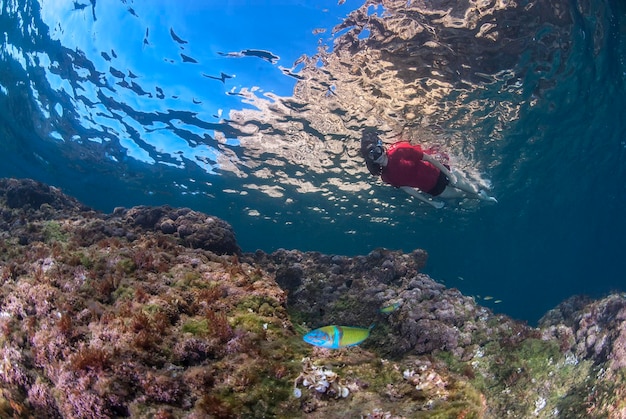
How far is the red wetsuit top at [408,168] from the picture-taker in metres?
10.6

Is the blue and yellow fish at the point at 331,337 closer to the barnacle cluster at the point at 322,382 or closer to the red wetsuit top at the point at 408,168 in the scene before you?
the barnacle cluster at the point at 322,382

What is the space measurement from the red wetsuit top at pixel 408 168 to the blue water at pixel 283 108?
364 centimetres

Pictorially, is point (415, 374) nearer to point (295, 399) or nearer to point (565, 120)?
point (295, 399)

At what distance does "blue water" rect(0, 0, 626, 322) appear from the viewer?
1155 cm

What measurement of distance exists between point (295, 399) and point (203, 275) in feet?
10.1

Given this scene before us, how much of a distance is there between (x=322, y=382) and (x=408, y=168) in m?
8.39

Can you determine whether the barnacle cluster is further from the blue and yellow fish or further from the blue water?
the blue water

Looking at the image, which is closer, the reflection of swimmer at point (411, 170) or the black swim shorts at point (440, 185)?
the reflection of swimmer at point (411, 170)

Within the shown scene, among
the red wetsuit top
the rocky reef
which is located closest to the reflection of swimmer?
the red wetsuit top

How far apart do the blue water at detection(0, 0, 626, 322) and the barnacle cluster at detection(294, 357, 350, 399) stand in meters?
9.69

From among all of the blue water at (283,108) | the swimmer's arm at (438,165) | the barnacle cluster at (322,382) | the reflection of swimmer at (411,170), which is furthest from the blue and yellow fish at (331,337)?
the blue water at (283,108)

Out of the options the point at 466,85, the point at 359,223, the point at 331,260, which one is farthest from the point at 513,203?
the point at 331,260

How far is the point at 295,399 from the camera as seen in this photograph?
132 inches

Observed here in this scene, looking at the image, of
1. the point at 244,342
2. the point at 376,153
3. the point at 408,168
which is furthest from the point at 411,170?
the point at 244,342
